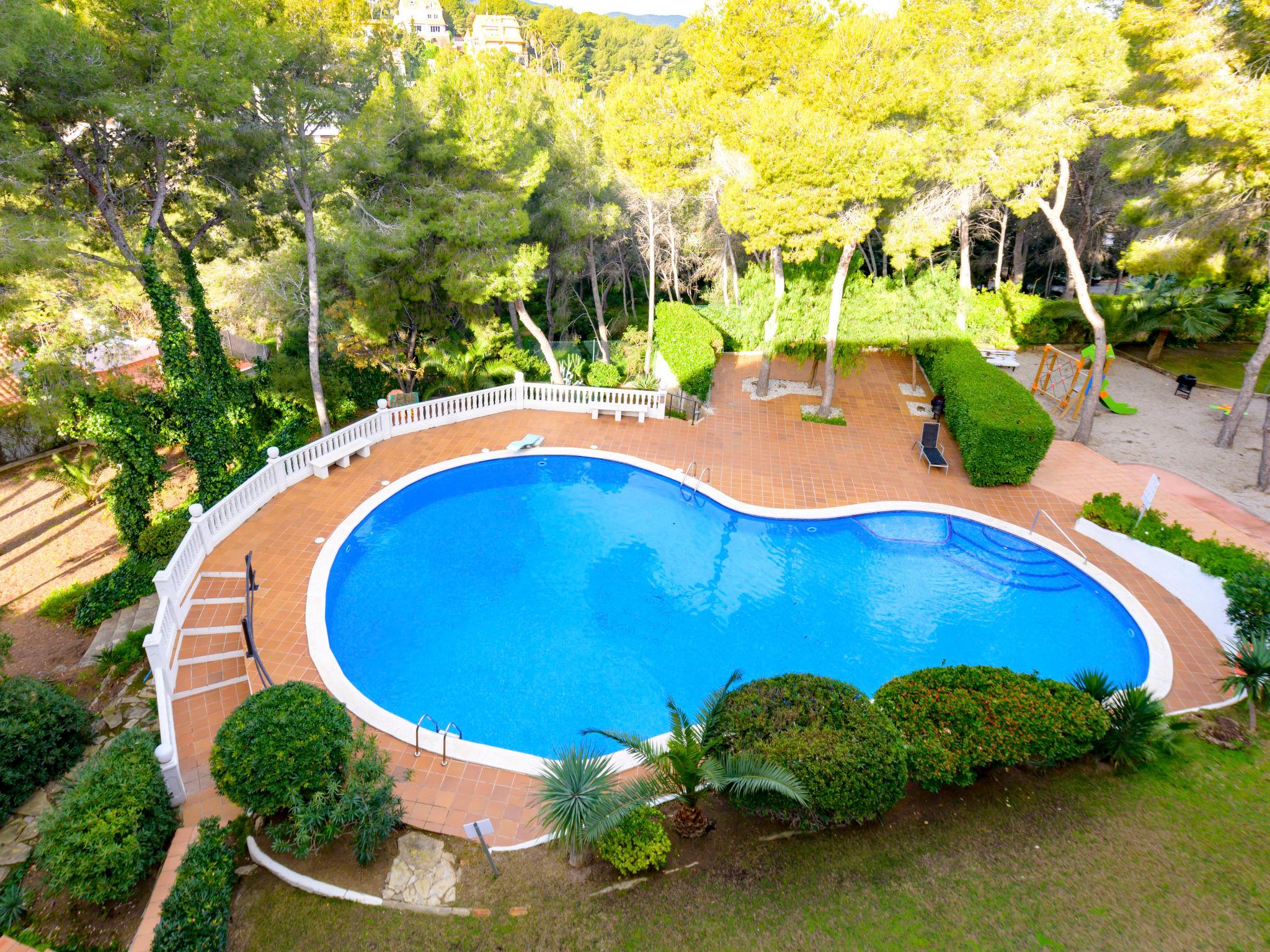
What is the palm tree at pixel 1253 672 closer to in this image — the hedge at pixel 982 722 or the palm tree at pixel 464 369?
the hedge at pixel 982 722

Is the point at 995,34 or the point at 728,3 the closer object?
the point at 995,34

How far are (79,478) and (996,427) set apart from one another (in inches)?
873

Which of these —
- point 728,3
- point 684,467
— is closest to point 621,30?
point 728,3

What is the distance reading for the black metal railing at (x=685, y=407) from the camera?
1870 centimetres

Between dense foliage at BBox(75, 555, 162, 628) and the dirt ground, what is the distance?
326 mm

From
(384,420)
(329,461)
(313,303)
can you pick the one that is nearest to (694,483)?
(384,420)

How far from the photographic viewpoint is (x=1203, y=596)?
37.0 feet

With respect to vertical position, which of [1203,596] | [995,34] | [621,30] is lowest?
[1203,596]

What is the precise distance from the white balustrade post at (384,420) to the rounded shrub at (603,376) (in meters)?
7.05

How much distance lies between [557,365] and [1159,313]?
20802 mm

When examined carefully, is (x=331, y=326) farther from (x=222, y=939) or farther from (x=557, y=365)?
(x=222, y=939)

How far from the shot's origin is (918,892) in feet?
21.6

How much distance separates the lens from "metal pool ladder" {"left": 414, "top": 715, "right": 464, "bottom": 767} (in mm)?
8461

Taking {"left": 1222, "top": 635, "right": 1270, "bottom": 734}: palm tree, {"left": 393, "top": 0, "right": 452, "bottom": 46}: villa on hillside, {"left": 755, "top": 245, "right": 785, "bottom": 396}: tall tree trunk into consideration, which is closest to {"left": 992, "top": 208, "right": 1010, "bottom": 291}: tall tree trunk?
{"left": 755, "top": 245, "right": 785, "bottom": 396}: tall tree trunk
